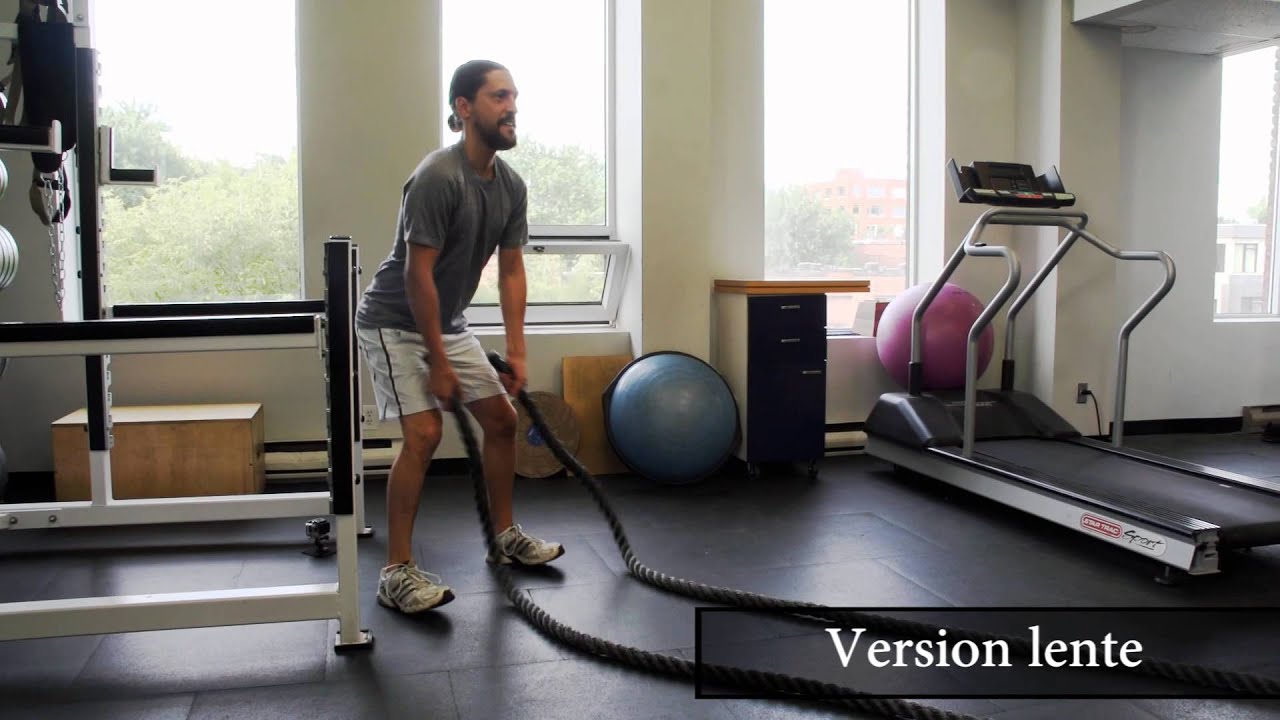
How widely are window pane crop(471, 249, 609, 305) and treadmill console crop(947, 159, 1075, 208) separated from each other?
6.09ft

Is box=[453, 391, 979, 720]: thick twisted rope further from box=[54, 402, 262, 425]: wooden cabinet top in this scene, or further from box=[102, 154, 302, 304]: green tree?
box=[102, 154, 302, 304]: green tree

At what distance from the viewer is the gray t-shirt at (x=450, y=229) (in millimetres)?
2650

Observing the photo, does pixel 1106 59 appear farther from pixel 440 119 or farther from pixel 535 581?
pixel 535 581

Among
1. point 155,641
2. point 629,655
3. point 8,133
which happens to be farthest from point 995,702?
point 8,133

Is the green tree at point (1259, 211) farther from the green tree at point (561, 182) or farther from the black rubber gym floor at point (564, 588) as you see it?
the green tree at point (561, 182)

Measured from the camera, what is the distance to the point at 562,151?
507 cm

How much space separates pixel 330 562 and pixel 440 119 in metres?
2.25

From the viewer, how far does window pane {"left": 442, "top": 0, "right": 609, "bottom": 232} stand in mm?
4957

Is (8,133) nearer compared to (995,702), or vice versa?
(995,702)

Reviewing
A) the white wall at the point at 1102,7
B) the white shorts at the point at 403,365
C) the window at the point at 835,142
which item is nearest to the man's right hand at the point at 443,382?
the white shorts at the point at 403,365

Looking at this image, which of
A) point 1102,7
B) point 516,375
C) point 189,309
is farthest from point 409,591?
point 1102,7

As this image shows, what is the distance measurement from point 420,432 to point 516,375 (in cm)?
34

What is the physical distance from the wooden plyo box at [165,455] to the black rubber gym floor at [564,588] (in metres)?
0.39

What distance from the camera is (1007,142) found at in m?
5.46
